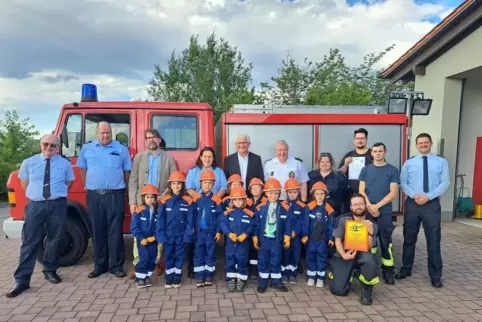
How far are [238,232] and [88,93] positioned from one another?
292 cm

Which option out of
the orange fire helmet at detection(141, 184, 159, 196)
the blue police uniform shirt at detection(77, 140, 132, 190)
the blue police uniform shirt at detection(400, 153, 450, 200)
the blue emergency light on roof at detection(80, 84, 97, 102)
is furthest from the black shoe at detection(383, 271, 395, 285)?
the blue emergency light on roof at detection(80, 84, 97, 102)

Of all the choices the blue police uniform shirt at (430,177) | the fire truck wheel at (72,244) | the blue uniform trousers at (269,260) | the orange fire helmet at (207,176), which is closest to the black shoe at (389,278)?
the blue police uniform shirt at (430,177)

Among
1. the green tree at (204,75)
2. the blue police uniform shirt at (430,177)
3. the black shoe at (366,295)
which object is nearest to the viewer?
the black shoe at (366,295)

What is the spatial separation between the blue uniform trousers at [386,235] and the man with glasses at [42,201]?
159 inches

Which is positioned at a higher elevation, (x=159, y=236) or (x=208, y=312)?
(x=159, y=236)

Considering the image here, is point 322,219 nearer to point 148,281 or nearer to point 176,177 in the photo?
point 176,177

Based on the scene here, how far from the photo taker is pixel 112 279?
477 centimetres

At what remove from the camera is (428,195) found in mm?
4617

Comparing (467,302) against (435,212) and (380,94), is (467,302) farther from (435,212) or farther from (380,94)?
(380,94)

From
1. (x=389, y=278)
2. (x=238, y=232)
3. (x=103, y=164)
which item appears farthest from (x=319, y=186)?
(x=103, y=164)

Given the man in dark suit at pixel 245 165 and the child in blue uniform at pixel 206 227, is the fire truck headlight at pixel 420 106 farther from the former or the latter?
the child in blue uniform at pixel 206 227

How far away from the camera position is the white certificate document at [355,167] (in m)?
4.98

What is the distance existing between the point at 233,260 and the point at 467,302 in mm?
2721

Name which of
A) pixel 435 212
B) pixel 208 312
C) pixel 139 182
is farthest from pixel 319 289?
pixel 139 182
